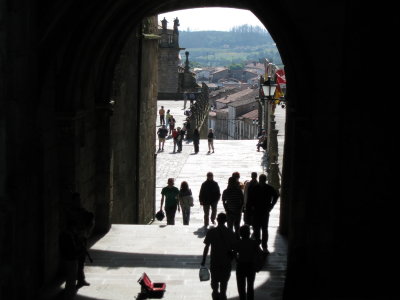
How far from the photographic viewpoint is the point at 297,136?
12617mm

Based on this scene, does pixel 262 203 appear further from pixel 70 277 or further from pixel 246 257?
pixel 70 277

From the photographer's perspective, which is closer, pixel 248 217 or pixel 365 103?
pixel 365 103

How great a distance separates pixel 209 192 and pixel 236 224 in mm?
1361

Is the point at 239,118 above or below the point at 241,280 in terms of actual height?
above

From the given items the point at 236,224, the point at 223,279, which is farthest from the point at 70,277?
the point at 236,224

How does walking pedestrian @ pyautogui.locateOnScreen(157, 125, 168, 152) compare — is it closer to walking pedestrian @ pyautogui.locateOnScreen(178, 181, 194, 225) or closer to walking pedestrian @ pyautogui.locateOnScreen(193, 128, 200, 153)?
walking pedestrian @ pyautogui.locateOnScreen(193, 128, 200, 153)

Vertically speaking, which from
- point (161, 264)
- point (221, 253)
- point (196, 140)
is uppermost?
point (196, 140)

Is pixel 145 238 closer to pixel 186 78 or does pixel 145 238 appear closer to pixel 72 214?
pixel 72 214

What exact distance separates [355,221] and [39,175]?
4.05 meters

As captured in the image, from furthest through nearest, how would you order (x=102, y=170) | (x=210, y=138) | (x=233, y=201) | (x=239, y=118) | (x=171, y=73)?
(x=239, y=118) < (x=171, y=73) < (x=210, y=138) < (x=102, y=170) < (x=233, y=201)

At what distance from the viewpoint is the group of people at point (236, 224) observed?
889 cm

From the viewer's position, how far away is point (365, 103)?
32.1 feet

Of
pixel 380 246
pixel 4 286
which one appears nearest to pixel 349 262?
pixel 380 246

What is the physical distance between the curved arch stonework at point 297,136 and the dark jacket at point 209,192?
6.21ft
